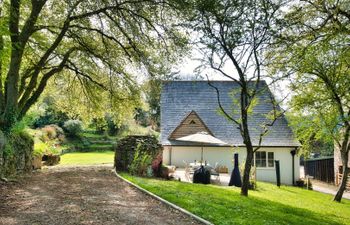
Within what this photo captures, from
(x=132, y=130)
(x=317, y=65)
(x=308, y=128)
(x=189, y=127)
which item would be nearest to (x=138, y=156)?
(x=317, y=65)

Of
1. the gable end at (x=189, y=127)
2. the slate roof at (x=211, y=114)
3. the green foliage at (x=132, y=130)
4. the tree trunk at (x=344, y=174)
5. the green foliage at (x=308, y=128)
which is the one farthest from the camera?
the green foliage at (x=132, y=130)

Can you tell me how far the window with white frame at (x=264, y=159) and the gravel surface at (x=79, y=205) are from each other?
1630cm

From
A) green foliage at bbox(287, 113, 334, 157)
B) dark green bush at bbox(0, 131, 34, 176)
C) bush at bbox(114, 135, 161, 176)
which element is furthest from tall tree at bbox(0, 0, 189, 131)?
Answer: green foliage at bbox(287, 113, 334, 157)

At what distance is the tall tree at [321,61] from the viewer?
10.6m

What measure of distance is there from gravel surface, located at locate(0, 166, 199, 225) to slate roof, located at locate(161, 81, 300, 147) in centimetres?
1545

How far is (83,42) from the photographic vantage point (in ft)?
53.0

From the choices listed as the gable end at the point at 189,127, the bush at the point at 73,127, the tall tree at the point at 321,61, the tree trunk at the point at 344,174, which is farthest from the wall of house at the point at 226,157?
the bush at the point at 73,127

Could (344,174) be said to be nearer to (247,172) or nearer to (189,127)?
(247,172)

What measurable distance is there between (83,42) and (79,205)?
31.8 ft

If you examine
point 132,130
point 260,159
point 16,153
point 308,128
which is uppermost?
point 132,130

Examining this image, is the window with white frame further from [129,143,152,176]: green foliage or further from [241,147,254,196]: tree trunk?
[241,147,254,196]: tree trunk

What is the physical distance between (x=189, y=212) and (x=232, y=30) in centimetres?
679

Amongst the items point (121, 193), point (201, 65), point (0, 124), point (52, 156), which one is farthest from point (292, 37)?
point (52, 156)

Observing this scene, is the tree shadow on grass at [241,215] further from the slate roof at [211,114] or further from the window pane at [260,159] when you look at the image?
the slate roof at [211,114]
